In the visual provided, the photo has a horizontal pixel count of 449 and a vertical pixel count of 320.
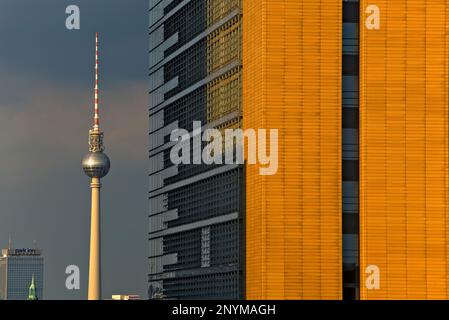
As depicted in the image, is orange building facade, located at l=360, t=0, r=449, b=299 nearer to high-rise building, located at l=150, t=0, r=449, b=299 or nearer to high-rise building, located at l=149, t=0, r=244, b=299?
high-rise building, located at l=150, t=0, r=449, b=299

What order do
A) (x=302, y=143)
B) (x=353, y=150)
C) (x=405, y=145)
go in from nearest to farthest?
1. (x=405, y=145)
2. (x=302, y=143)
3. (x=353, y=150)

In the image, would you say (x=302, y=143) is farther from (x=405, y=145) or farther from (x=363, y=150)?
(x=405, y=145)

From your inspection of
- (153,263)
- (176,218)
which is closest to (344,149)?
(176,218)

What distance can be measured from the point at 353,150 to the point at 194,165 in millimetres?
29882

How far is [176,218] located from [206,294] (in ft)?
58.8

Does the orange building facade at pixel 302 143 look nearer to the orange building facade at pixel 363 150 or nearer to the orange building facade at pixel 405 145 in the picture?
the orange building facade at pixel 363 150

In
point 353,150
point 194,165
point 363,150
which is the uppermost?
point 194,165

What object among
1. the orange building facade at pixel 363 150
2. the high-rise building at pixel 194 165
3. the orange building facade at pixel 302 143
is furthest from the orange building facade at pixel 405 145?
the high-rise building at pixel 194 165

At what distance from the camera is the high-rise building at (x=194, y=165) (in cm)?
13038

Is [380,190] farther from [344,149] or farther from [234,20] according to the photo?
[234,20]

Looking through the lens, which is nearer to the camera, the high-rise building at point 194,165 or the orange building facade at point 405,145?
the orange building facade at point 405,145

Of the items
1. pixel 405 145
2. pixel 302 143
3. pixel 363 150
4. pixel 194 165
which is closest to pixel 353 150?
pixel 363 150

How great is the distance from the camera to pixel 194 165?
146 m

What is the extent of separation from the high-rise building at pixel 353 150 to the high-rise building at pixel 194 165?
30.2 ft
